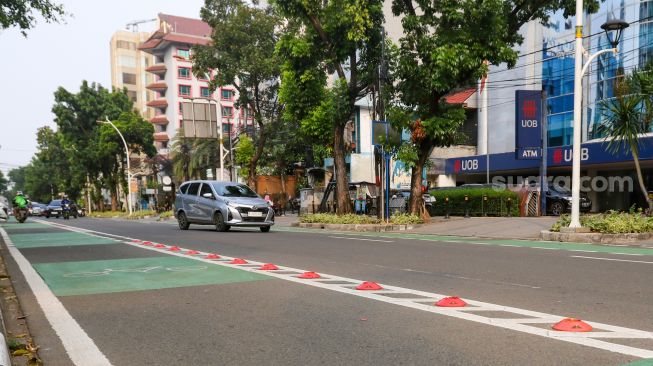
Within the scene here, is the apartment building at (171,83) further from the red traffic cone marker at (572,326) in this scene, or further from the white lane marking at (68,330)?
the red traffic cone marker at (572,326)

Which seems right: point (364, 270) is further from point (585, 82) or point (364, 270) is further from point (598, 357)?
point (585, 82)

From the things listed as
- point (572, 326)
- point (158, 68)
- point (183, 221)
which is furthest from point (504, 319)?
point (158, 68)

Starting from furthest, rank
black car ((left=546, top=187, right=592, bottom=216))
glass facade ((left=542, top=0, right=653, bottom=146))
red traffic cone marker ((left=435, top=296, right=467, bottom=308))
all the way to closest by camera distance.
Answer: glass facade ((left=542, top=0, right=653, bottom=146)) → black car ((left=546, top=187, right=592, bottom=216)) → red traffic cone marker ((left=435, top=296, right=467, bottom=308))

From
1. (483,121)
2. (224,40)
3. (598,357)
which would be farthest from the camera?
(483,121)

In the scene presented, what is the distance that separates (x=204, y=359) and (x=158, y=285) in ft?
11.4

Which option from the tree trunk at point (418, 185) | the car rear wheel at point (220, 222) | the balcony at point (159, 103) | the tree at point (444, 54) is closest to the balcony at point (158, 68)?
the balcony at point (159, 103)

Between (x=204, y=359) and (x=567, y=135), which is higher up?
(x=567, y=135)

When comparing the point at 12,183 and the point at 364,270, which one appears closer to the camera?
the point at 364,270

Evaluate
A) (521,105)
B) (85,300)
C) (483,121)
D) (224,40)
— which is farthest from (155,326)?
(483,121)

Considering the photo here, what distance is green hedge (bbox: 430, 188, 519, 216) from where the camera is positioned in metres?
22.5

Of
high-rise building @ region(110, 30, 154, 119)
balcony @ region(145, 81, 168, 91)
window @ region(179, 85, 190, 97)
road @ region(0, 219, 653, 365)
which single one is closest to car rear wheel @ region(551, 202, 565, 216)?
road @ region(0, 219, 653, 365)

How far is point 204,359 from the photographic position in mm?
3928

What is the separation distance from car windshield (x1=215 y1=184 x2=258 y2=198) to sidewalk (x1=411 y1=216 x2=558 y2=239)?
19.0ft

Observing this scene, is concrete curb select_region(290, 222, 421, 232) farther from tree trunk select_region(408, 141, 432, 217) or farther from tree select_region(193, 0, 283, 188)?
tree select_region(193, 0, 283, 188)
